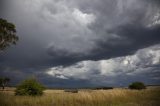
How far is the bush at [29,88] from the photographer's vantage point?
84.8 ft

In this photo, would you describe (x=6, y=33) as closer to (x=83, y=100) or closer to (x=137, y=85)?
(x=83, y=100)

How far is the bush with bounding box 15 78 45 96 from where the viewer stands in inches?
1018

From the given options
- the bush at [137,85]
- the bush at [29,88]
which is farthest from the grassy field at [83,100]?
the bush at [137,85]

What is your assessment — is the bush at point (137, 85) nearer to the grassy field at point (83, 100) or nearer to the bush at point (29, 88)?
the bush at point (29, 88)

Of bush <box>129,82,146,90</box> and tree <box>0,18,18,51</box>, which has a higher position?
tree <box>0,18,18,51</box>

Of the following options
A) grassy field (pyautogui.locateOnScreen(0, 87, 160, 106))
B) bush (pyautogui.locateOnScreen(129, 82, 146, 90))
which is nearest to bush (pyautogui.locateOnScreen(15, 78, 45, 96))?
grassy field (pyautogui.locateOnScreen(0, 87, 160, 106))

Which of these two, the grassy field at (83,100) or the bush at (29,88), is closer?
the grassy field at (83,100)

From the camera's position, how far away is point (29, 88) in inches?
1027

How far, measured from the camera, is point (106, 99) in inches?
782

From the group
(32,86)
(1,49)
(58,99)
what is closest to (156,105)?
(58,99)

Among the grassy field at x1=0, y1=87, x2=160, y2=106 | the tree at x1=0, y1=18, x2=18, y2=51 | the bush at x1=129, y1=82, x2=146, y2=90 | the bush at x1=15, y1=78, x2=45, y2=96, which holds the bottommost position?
the grassy field at x1=0, y1=87, x2=160, y2=106

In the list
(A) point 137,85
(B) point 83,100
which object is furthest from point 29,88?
(A) point 137,85

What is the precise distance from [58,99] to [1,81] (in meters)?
65.3

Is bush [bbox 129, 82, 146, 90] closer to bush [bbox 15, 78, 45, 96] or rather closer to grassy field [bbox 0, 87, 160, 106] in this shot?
bush [bbox 15, 78, 45, 96]
